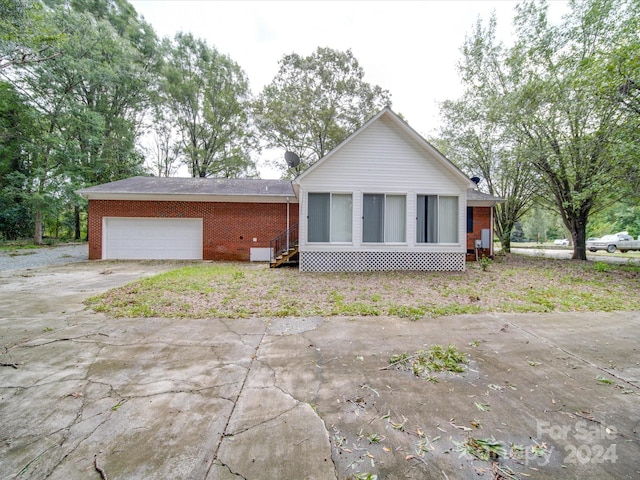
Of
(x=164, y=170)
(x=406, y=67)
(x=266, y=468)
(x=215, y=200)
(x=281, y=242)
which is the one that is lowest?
(x=266, y=468)

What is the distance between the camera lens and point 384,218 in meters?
9.41

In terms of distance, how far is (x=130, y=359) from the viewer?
3.22 meters

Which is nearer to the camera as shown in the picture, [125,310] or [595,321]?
[595,321]

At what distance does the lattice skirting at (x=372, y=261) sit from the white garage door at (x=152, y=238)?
21.1 ft

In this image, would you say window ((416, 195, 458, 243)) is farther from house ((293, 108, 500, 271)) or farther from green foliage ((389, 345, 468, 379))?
green foliage ((389, 345, 468, 379))

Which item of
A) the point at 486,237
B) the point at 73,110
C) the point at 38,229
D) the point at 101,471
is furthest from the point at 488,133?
the point at 38,229

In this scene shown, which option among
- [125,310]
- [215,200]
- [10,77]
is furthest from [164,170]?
[125,310]

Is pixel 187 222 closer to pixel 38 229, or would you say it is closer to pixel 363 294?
pixel 363 294

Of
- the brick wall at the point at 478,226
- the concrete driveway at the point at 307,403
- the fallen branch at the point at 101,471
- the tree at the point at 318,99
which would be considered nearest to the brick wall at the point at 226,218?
the concrete driveway at the point at 307,403

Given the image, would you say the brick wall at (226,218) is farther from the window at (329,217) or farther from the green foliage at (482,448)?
the green foliage at (482,448)

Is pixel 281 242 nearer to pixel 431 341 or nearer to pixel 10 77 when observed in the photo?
pixel 431 341

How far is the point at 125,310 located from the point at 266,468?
4706mm

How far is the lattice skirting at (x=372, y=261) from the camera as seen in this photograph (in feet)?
31.0

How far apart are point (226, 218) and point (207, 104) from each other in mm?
15399
